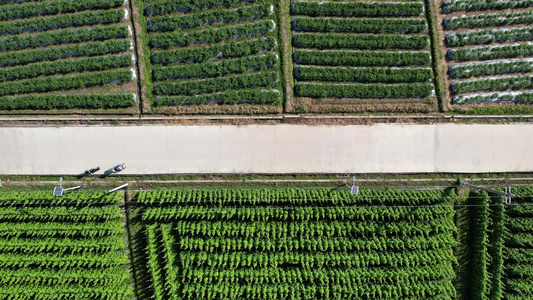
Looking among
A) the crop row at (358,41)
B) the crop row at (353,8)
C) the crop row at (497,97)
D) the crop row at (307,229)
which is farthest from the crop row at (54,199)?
the crop row at (497,97)

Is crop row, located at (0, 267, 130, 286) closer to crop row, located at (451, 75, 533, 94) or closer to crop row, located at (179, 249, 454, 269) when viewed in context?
crop row, located at (179, 249, 454, 269)

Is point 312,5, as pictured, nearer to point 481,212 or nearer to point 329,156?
point 329,156

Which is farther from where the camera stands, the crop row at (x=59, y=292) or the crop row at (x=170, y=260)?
the crop row at (x=59, y=292)

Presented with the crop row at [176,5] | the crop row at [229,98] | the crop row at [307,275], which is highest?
the crop row at [176,5]

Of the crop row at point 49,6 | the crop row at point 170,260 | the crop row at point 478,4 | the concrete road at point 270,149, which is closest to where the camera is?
the crop row at point 170,260

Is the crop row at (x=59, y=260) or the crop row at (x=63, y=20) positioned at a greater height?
the crop row at (x=63, y=20)

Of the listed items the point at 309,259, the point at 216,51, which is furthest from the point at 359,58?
the point at 309,259

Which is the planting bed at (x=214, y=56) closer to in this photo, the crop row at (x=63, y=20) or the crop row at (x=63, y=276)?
the crop row at (x=63, y=20)

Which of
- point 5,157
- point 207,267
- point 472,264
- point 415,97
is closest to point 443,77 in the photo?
point 415,97
